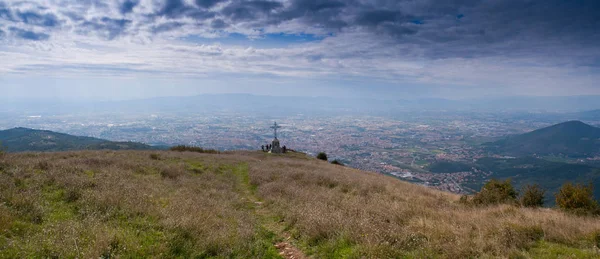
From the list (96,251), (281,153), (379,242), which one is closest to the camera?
(96,251)

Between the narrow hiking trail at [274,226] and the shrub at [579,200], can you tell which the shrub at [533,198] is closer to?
the shrub at [579,200]

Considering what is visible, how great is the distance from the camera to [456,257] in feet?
18.8

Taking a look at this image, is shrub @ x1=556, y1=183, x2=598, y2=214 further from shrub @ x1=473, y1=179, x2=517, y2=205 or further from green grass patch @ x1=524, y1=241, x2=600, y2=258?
green grass patch @ x1=524, y1=241, x2=600, y2=258

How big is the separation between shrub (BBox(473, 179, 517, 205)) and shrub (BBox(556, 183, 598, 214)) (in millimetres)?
1787

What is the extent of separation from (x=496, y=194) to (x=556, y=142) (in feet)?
531

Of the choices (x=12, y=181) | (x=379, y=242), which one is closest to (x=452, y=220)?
(x=379, y=242)

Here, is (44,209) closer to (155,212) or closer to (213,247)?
(155,212)

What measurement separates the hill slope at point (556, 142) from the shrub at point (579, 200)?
425ft

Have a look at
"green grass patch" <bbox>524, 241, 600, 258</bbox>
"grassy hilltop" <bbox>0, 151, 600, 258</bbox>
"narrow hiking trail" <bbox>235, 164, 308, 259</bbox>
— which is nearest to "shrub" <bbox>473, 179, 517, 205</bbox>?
"grassy hilltop" <bbox>0, 151, 600, 258</bbox>

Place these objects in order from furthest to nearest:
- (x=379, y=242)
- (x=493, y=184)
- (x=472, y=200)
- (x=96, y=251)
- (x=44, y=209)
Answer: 1. (x=493, y=184)
2. (x=472, y=200)
3. (x=44, y=209)
4. (x=379, y=242)
5. (x=96, y=251)

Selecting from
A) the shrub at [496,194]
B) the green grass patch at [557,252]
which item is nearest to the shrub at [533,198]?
the shrub at [496,194]

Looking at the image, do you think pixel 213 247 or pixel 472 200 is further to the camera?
pixel 472 200

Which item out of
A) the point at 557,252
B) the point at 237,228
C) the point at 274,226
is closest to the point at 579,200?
the point at 557,252

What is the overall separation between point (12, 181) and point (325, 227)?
9.89m
